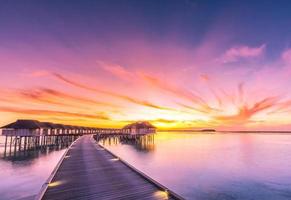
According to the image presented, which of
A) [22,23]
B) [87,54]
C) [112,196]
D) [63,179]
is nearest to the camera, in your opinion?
[112,196]

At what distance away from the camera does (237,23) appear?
17438mm

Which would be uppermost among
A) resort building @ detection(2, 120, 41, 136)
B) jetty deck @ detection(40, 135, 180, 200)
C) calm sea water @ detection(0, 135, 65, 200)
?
resort building @ detection(2, 120, 41, 136)

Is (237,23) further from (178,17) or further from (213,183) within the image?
(213,183)

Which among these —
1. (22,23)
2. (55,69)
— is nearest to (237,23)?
(22,23)

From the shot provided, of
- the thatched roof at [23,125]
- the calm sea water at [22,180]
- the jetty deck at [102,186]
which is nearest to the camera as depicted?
the jetty deck at [102,186]

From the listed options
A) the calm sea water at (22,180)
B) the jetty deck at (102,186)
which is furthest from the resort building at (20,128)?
the jetty deck at (102,186)

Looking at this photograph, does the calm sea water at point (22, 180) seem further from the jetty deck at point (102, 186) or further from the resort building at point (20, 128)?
the resort building at point (20, 128)

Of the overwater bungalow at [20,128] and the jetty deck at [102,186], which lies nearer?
the jetty deck at [102,186]

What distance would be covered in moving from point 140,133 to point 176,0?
50.6m

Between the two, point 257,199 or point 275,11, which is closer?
point 257,199

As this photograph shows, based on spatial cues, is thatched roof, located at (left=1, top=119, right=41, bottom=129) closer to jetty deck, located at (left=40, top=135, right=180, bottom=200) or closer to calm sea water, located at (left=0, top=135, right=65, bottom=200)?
calm sea water, located at (left=0, top=135, right=65, bottom=200)

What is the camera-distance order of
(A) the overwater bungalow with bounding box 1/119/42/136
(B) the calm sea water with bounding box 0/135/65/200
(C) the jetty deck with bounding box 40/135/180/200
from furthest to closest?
(A) the overwater bungalow with bounding box 1/119/42/136 < (B) the calm sea water with bounding box 0/135/65/200 < (C) the jetty deck with bounding box 40/135/180/200

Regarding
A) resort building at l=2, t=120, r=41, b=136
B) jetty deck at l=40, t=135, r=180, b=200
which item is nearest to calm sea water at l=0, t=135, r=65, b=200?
jetty deck at l=40, t=135, r=180, b=200

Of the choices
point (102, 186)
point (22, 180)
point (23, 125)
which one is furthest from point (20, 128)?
point (102, 186)
